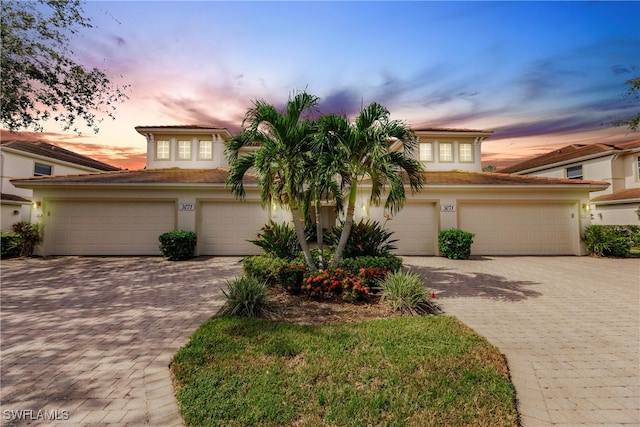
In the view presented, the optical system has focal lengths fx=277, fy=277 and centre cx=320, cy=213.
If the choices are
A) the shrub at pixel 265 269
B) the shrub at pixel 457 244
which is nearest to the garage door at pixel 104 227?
the shrub at pixel 265 269

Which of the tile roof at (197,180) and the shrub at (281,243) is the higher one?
the tile roof at (197,180)

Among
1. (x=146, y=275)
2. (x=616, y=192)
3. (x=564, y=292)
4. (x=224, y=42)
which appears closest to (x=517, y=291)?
(x=564, y=292)

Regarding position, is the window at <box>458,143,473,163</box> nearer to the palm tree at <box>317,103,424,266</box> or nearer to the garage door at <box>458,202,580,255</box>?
the garage door at <box>458,202,580,255</box>

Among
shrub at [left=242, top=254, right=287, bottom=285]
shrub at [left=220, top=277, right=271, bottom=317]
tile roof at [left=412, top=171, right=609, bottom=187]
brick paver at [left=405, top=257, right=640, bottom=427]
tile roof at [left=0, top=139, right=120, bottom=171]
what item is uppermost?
tile roof at [left=0, top=139, right=120, bottom=171]

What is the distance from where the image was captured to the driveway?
2693 millimetres

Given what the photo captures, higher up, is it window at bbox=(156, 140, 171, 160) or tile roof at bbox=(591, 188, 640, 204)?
window at bbox=(156, 140, 171, 160)

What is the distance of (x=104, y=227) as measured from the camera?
1258 centimetres

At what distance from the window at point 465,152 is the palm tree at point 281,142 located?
583 inches

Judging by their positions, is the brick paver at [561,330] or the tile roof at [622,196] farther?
the tile roof at [622,196]

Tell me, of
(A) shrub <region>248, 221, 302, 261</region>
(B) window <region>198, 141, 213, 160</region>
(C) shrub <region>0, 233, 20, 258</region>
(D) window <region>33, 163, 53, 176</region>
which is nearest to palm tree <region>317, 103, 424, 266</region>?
(A) shrub <region>248, 221, 302, 261</region>

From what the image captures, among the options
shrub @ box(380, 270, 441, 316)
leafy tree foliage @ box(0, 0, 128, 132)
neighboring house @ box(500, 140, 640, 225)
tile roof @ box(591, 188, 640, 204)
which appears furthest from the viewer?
neighboring house @ box(500, 140, 640, 225)

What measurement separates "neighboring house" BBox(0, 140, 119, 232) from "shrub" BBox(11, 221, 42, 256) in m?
6.94

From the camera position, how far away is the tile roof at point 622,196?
17075 millimetres

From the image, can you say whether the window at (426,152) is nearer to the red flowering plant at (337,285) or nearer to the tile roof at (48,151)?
the red flowering plant at (337,285)
